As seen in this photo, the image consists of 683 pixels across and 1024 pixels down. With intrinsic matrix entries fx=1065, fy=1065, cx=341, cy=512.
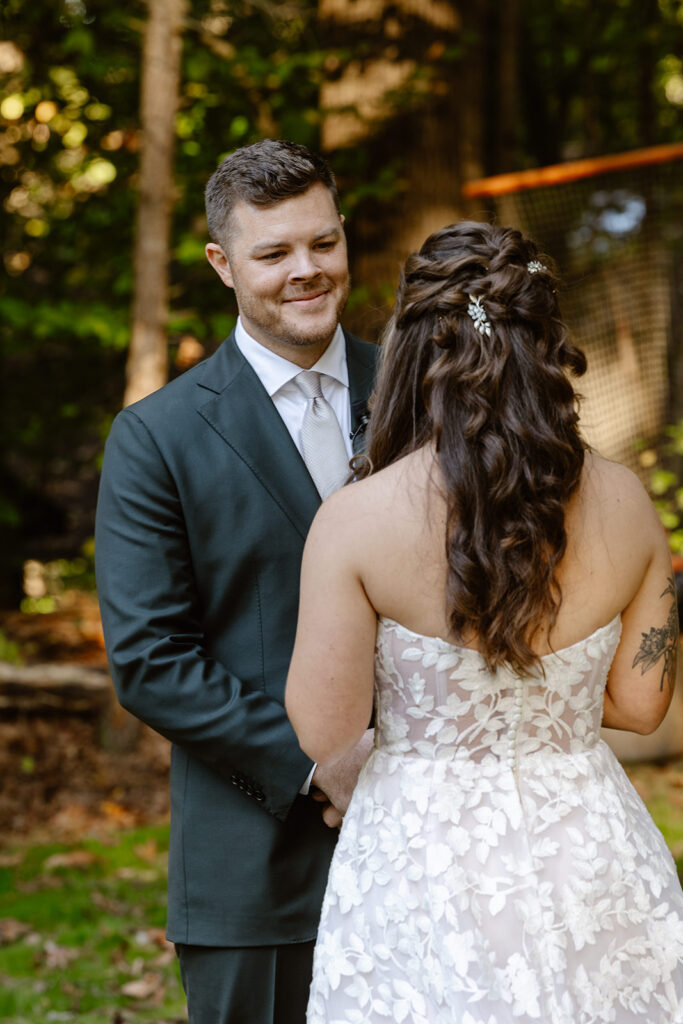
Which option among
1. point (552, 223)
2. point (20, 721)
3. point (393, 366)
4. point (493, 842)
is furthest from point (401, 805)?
point (20, 721)

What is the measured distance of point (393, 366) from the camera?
191 cm

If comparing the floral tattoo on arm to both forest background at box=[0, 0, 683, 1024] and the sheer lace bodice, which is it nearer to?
the sheer lace bodice

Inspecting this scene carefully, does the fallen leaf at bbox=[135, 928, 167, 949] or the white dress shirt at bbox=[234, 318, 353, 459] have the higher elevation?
the white dress shirt at bbox=[234, 318, 353, 459]

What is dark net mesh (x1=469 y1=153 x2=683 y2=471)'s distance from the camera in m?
5.70

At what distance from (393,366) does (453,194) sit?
4244 millimetres

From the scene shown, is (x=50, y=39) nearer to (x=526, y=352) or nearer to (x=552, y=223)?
(x=552, y=223)

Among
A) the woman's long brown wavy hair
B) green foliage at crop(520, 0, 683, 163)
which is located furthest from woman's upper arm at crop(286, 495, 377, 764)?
green foliage at crop(520, 0, 683, 163)

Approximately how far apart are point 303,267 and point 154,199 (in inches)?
158

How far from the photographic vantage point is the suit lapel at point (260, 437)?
93.3 inches

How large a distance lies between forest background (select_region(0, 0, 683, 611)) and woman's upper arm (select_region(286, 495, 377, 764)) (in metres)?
3.93

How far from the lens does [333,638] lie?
6.07 feet

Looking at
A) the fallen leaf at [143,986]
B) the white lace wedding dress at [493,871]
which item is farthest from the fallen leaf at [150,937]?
the white lace wedding dress at [493,871]

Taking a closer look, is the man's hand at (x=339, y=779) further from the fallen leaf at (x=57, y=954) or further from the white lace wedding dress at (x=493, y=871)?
the fallen leaf at (x=57, y=954)

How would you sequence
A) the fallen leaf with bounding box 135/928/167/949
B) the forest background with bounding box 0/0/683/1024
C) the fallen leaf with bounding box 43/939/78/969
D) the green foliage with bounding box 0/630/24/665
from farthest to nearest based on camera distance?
the green foliage with bounding box 0/630/24/665 < the forest background with bounding box 0/0/683/1024 < the fallen leaf with bounding box 135/928/167/949 < the fallen leaf with bounding box 43/939/78/969
